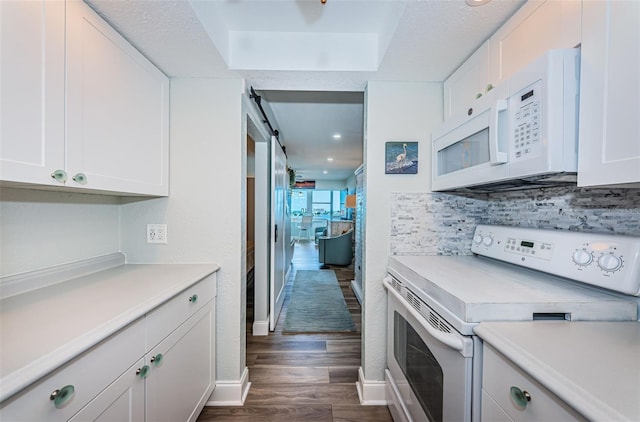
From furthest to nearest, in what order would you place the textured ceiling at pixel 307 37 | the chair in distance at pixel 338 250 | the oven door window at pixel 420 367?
the chair in distance at pixel 338 250, the textured ceiling at pixel 307 37, the oven door window at pixel 420 367

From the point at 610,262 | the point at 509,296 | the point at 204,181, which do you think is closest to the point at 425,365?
the point at 509,296

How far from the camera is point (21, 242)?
43.9 inches

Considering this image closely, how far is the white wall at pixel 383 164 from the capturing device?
5.89 feet

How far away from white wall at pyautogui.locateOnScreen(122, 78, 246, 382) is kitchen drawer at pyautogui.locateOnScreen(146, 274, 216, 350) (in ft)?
0.63

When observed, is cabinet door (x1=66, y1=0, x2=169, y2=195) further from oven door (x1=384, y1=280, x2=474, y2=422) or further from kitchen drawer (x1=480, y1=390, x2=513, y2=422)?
kitchen drawer (x1=480, y1=390, x2=513, y2=422)

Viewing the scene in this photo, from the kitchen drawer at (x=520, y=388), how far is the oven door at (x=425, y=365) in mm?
61

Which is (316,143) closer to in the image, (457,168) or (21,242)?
(457,168)

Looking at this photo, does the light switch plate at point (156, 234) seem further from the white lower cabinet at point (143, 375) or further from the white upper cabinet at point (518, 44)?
the white upper cabinet at point (518, 44)

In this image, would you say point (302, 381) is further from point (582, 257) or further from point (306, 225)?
point (306, 225)

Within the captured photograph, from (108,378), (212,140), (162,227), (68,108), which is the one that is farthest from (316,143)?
(108,378)

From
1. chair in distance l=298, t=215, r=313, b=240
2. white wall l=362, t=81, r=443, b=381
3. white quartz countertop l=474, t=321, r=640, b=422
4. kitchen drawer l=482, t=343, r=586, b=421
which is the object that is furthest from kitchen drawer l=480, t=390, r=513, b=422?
chair in distance l=298, t=215, r=313, b=240

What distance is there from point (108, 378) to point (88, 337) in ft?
0.68

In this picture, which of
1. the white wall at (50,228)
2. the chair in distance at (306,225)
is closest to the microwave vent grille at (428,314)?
the white wall at (50,228)

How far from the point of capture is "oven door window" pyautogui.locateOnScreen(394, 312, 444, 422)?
1050 mm
